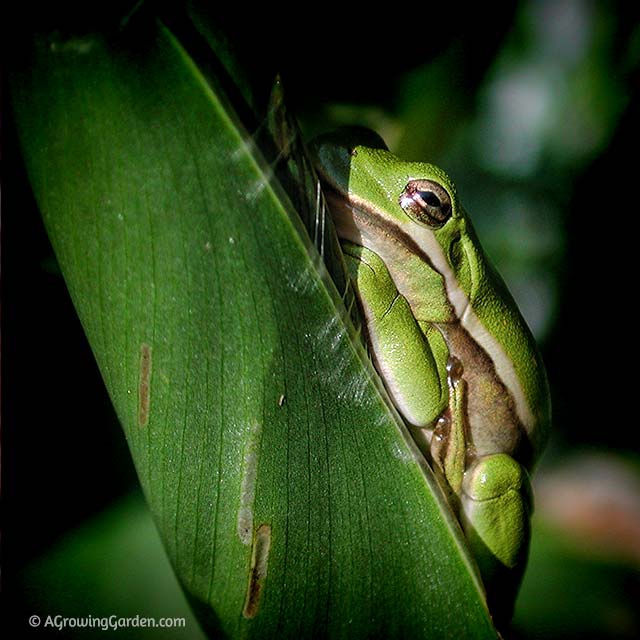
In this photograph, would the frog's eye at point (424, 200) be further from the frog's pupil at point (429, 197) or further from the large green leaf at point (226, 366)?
the large green leaf at point (226, 366)

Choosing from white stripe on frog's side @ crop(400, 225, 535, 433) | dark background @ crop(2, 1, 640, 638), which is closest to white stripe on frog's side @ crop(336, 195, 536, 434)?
white stripe on frog's side @ crop(400, 225, 535, 433)

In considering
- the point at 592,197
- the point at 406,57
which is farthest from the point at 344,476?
the point at 592,197

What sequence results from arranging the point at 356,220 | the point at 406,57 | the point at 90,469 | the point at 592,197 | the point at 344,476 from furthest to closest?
the point at 592,197, the point at 406,57, the point at 90,469, the point at 356,220, the point at 344,476

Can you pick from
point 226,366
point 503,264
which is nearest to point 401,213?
point 226,366

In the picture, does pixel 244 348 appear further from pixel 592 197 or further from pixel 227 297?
pixel 592 197

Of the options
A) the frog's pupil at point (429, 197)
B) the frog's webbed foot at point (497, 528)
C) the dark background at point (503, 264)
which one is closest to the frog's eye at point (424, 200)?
the frog's pupil at point (429, 197)

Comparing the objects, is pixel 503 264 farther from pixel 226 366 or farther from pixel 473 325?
pixel 226 366

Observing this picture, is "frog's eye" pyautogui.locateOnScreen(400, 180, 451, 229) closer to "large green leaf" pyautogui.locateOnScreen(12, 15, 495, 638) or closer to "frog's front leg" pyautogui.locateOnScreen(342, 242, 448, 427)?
"frog's front leg" pyautogui.locateOnScreen(342, 242, 448, 427)
